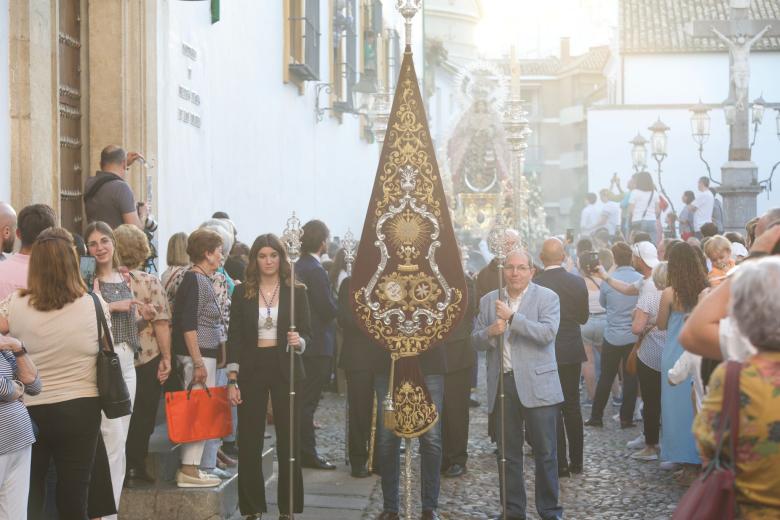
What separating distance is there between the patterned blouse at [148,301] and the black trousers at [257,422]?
1.80ft

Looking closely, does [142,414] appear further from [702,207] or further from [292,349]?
[702,207]

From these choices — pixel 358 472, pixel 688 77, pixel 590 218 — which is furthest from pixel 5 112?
pixel 688 77

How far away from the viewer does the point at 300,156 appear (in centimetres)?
1800

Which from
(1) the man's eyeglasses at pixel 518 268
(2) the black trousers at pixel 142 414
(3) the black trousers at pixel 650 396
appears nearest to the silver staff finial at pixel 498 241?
(1) the man's eyeglasses at pixel 518 268

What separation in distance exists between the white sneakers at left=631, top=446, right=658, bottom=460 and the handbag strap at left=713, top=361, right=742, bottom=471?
704 cm

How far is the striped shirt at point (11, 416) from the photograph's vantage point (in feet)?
17.0

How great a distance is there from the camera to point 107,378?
5867mm

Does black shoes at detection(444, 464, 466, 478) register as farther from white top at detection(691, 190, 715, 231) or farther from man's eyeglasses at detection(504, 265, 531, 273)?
white top at detection(691, 190, 715, 231)

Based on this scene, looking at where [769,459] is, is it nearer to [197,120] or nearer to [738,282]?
[738,282]

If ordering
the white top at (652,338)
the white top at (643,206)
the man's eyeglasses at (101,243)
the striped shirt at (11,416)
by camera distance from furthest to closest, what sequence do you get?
the white top at (643,206) → the white top at (652,338) → the man's eyeglasses at (101,243) → the striped shirt at (11,416)

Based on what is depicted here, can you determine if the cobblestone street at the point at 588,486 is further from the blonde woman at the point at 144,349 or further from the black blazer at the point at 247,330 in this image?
the blonde woman at the point at 144,349

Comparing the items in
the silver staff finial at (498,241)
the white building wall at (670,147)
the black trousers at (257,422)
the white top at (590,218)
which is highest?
the white building wall at (670,147)

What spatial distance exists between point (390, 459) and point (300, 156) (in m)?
10.5

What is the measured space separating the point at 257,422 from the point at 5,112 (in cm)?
235
